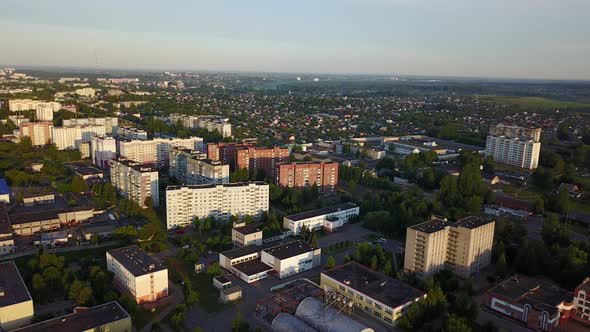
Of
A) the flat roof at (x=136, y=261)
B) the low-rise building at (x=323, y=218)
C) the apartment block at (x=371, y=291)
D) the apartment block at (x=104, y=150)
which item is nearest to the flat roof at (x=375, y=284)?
the apartment block at (x=371, y=291)

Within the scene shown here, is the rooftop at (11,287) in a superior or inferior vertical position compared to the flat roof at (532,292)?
superior

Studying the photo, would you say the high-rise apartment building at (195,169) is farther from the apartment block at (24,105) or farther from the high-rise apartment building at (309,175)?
the apartment block at (24,105)

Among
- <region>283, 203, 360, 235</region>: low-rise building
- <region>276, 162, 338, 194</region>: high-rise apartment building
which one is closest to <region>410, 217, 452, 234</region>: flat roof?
<region>283, 203, 360, 235</region>: low-rise building

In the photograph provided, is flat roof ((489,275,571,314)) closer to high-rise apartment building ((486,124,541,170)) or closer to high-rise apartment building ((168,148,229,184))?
high-rise apartment building ((168,148,229,184))

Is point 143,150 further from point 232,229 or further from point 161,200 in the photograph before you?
point 232,229

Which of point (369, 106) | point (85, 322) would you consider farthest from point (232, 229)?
point (369, 106)
